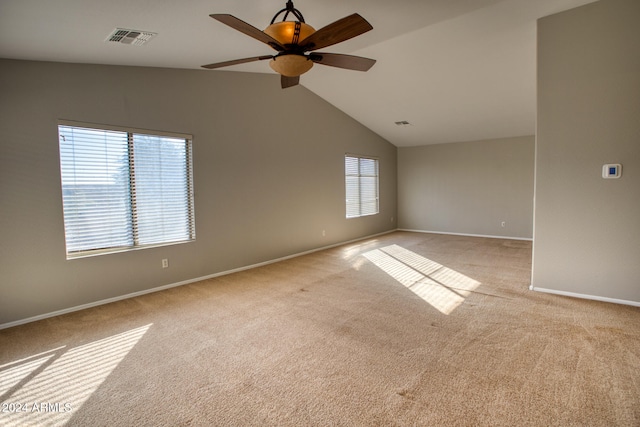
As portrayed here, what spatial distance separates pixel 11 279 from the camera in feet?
10.2

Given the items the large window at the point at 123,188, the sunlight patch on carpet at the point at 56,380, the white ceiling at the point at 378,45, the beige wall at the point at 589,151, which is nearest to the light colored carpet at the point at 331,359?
the sunlight patch on carpet at the point at 56,380

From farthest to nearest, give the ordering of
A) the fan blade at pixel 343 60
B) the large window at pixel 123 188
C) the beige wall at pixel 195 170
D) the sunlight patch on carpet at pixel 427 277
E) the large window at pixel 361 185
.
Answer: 1. the large window at pixel 361 185
2. the sunlight patch on carpet at pixel 427 277
3. the large window at pixel 123 188
4. the beige wall at pixel 195 170
5. the fan blade at pixel 343 60

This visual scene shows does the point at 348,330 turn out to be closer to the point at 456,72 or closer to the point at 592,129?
the point at 592,129

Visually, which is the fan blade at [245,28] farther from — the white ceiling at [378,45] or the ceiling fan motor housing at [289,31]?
the white ceiling at [378,45]

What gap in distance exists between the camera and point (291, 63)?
2.49 meters

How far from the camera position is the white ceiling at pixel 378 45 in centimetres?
254

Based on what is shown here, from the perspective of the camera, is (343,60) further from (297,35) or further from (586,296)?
(586,296)

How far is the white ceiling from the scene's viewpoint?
2.54 meters

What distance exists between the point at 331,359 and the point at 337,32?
2342mm

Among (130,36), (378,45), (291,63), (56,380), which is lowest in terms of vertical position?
(56,380)

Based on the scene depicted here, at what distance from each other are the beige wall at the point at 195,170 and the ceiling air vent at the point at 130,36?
834 millimetres

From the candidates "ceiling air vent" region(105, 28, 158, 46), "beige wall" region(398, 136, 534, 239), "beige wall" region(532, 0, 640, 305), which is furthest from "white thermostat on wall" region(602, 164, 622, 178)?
"ceiling air vent" region(105, 28, 158, 46)

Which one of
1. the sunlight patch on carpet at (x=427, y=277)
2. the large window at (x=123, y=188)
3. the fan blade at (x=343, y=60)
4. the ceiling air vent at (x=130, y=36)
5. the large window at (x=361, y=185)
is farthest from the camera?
the large window at (x=361, y=185)

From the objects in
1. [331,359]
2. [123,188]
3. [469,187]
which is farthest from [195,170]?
[469,187]
